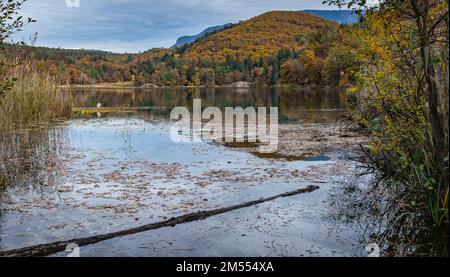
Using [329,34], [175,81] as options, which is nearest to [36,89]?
[329,34]

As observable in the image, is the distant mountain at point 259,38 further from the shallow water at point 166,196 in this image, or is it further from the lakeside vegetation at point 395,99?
the shallow water at point 166,196

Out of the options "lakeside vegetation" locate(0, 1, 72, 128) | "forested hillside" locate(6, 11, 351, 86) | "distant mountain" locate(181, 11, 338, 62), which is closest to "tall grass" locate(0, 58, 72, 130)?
"lakeside vegetation" locate(0, 1, 72, 128)

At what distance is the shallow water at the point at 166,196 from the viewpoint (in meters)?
5.50

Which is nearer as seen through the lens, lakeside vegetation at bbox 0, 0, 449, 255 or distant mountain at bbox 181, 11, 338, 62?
lakeside vegetation at bbox 0, 0, 449, 255

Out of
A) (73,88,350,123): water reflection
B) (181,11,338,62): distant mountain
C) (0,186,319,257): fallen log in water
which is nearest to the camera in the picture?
(0,186,319,257): fallen log in water

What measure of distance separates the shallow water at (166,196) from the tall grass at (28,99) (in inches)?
62.0

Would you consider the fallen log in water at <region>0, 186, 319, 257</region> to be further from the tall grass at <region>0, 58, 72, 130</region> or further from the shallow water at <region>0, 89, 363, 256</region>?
the tall grass at <region>0, 58, 72, 130</region>

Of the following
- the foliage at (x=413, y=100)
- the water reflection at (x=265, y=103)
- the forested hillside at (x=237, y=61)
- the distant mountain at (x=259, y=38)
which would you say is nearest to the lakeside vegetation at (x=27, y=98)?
the water reflection at (x=265, y=103)

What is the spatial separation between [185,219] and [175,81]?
10867 centimetres

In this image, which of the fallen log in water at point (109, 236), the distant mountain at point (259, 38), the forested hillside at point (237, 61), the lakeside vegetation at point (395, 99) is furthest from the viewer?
the distant mountain at point (259, 38)

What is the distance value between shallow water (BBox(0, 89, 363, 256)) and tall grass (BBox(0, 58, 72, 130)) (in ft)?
5.16

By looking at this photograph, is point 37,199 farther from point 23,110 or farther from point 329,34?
point 329,34

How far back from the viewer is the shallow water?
5496 millimetres

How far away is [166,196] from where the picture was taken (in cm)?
765
